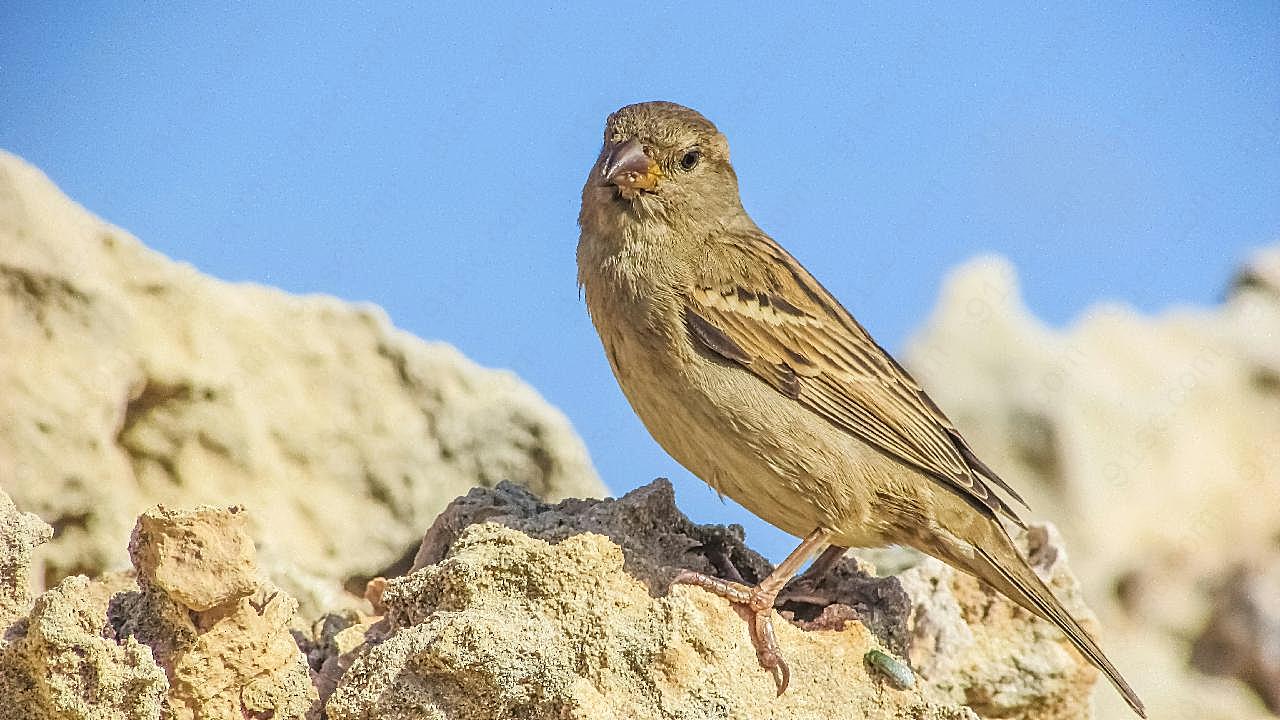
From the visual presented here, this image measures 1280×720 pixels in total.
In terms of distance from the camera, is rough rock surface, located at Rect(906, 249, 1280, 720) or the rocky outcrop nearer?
the rocky outcrop

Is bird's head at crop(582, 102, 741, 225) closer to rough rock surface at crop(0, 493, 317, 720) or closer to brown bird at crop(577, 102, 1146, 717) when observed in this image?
brown bird at crop(577, 102, 1146, 717)

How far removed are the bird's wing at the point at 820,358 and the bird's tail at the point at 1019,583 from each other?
14 cm

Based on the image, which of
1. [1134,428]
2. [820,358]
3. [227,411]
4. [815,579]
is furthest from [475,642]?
[1134,428]

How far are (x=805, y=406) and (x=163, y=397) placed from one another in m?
2.71

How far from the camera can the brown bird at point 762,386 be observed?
4500 mm

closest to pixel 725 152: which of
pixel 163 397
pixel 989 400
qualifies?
pixel 163 397

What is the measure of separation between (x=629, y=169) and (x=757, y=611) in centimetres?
165

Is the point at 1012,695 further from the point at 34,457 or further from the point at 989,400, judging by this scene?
the point at 989,400

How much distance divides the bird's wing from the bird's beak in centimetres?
36

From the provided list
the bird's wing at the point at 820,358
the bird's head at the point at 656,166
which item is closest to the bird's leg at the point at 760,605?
the bird's wing at the point at 820,358

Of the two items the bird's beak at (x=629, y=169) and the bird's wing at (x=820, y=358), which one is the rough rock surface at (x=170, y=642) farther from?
the bird's beak at (x=629, y=169)

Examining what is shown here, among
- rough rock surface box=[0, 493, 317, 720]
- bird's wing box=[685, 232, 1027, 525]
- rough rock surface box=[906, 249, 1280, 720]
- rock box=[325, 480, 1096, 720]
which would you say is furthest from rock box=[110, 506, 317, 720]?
rough rock surface box=[906, 249, 1280, 720]

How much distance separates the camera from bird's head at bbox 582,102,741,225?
16.0ft

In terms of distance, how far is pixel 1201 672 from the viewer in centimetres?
914
